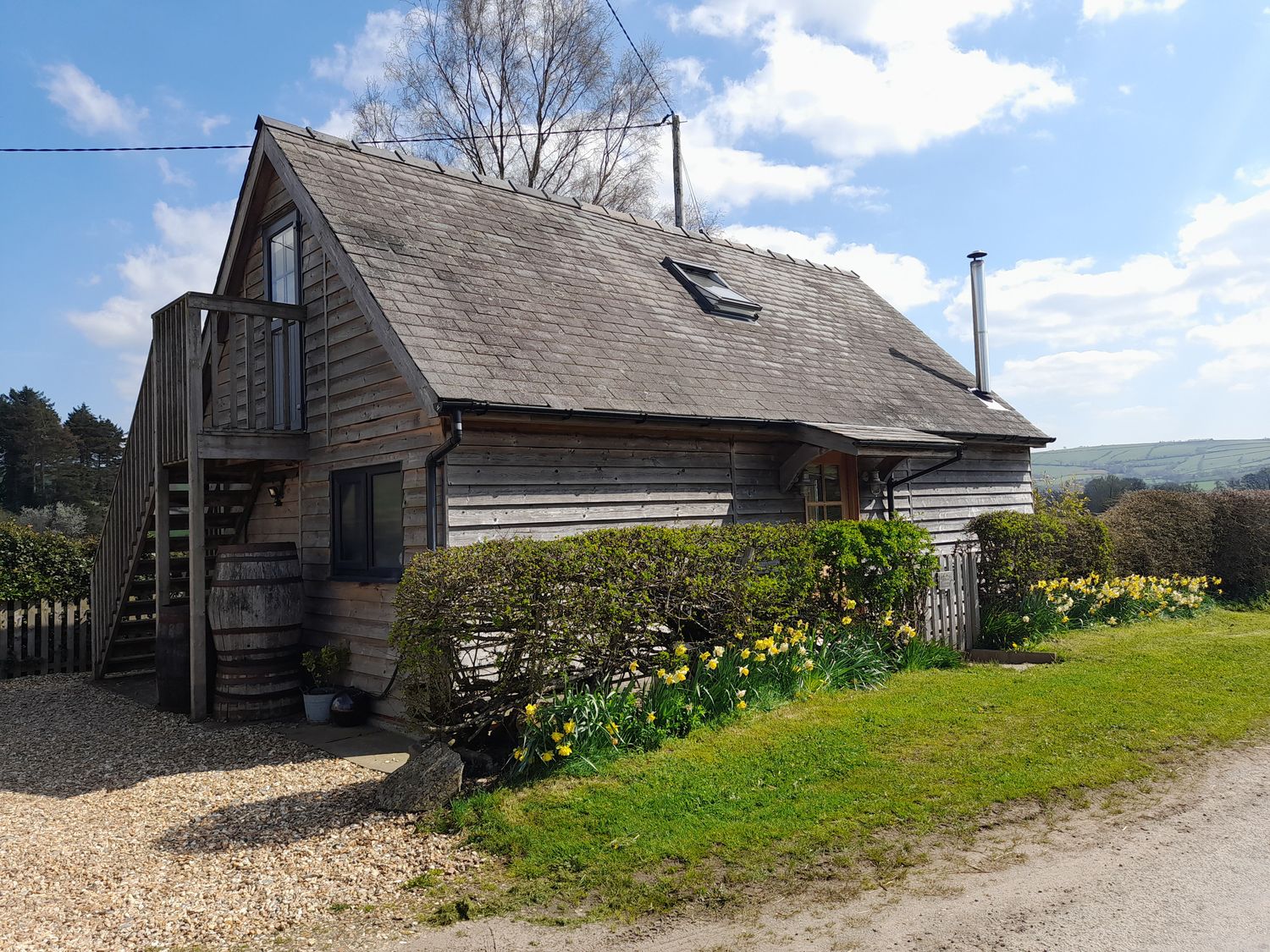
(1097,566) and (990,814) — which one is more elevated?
(1097,566)

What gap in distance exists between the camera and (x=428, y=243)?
1062 centimetres

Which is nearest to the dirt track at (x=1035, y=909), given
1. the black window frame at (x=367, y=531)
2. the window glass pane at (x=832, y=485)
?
the black window frame at (x=367, y=531)

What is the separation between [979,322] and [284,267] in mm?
12232

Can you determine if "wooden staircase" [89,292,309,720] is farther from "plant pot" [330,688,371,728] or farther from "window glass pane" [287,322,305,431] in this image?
"plant pot" [330,688,371,728]

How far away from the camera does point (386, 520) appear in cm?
926

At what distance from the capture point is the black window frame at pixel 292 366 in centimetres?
1083

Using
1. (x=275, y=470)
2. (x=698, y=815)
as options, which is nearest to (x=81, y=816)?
(x=698, y=815)

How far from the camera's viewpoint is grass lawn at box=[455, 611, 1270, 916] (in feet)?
15.9

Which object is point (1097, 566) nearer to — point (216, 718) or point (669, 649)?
point (669, 649)

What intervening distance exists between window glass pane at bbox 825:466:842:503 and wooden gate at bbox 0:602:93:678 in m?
11.0

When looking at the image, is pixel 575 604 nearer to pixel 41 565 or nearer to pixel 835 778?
pixel 835 778

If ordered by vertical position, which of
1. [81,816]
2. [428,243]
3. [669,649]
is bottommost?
[81,816]

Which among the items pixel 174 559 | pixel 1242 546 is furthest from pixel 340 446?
pixel 1242 546

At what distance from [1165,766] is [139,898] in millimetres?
6373
